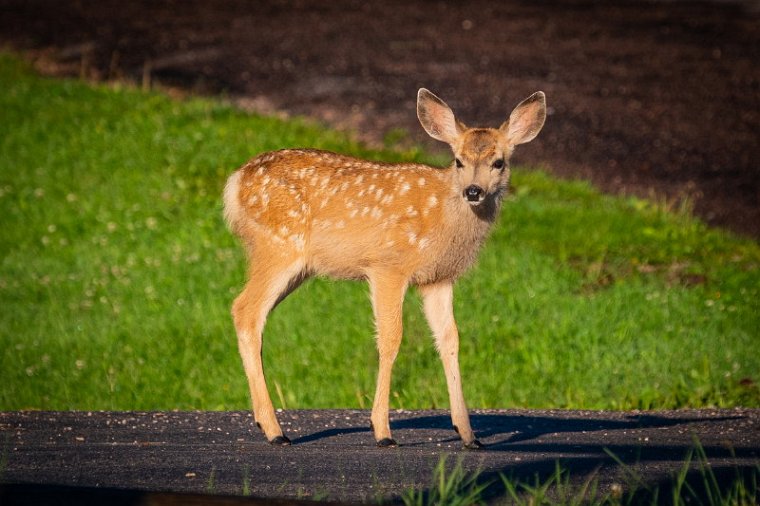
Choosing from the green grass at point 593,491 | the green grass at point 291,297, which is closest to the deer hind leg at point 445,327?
the green grass at point 593,491

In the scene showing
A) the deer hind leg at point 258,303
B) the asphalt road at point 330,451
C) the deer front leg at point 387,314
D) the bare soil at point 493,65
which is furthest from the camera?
the bare soil at point 493,65

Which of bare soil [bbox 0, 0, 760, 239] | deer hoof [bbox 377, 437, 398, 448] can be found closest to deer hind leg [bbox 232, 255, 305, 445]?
deer hoof [bbox 377, 437, 398, 448]

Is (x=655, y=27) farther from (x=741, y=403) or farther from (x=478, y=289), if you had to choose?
(x=741, y=403)

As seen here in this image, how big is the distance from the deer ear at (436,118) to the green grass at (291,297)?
2694 mm

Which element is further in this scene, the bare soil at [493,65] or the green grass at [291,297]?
the bare soil at [493,65]

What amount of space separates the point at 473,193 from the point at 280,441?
1.86m

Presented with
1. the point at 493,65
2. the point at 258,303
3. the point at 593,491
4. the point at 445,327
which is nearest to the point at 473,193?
the point at 445,327

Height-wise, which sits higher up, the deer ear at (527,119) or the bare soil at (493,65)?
the deer ear at (527,119)

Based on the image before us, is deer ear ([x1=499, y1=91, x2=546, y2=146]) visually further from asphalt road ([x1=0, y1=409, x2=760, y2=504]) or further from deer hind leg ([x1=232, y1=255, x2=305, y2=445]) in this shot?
asphalt road ([x1=0, y1=409, x2=760, y2=504])

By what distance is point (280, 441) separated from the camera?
839 centimetres

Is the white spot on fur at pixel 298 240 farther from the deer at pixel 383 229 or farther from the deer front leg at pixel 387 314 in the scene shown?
the deer front leg at pixel 387 314

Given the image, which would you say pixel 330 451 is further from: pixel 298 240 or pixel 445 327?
pixel 298 240

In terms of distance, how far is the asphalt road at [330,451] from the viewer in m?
6.69

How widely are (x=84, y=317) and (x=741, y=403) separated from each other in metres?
6.13
